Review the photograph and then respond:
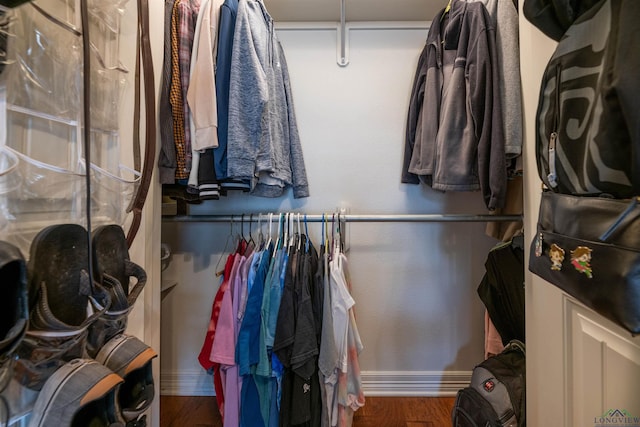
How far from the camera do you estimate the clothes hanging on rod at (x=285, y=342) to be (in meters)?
1.07

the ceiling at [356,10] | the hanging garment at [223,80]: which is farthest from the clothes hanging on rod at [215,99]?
the ceiling at [356,10]

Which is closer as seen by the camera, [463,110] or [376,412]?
[463,110]

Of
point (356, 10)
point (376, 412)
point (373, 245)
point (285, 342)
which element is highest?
point (356, 10)

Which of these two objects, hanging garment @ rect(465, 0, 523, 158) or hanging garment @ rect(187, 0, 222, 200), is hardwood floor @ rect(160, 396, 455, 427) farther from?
hanging garment @ rect(465, 0, 523, 158)

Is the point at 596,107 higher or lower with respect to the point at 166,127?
lower

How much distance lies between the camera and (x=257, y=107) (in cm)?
102

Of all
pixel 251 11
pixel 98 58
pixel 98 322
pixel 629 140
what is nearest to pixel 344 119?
pixel 251 11

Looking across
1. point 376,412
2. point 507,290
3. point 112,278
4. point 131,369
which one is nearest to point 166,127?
point 112,278

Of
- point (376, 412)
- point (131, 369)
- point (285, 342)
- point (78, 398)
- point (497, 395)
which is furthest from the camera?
point (376, 412)

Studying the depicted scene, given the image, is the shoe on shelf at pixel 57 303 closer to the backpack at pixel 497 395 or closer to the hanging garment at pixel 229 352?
the hanging garment at pixel 229 352

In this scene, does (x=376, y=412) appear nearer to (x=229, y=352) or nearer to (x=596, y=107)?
(x=229, y=352)

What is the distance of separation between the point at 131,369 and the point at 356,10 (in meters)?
1.59

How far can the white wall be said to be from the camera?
1.49 metres

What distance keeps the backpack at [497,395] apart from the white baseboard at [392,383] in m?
A: 0.47
